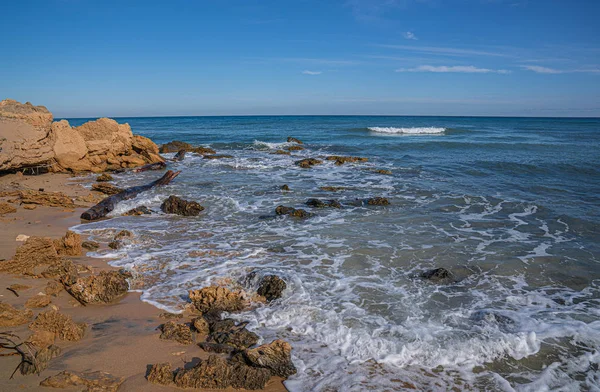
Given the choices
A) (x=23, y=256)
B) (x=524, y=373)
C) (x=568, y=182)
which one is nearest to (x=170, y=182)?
(x=23, y=256)

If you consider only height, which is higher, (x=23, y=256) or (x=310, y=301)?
(x=23, y=256)

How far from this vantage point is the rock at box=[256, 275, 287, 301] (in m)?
5.20

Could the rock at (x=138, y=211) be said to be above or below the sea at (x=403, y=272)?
above

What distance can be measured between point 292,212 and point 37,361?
656cm

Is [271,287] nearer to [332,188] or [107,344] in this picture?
[107,344]

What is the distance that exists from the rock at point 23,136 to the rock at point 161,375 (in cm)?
1190

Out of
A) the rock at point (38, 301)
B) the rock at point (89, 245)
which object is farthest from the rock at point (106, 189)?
the rock at point (38, 301)

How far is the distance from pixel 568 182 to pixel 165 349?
14.8 metres

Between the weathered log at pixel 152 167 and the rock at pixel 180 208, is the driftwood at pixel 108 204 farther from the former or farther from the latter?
the weathered log at pixel 152 167

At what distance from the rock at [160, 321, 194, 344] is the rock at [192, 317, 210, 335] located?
84mm

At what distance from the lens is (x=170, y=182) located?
13547mm

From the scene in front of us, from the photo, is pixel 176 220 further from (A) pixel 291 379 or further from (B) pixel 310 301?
(A) pixel 291 379

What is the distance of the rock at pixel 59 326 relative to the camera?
13.2 feet

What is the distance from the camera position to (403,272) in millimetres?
6203
